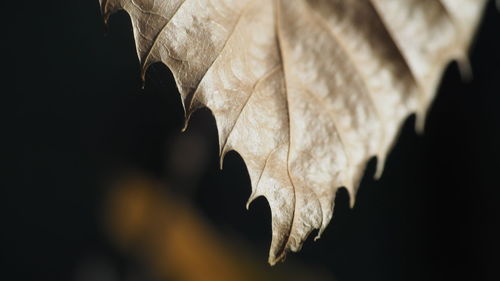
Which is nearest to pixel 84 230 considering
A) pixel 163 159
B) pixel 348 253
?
pixel 163 159

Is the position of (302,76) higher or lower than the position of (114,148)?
higher

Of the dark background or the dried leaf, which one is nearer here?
the dried leaf

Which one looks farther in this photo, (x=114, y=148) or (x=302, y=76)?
(x=114, y=148)

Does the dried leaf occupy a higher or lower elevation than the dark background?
higher
